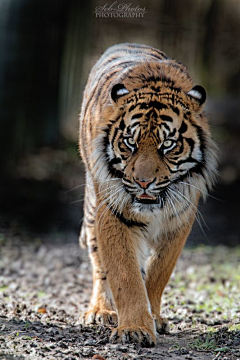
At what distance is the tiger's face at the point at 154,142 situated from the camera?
11.8 feet

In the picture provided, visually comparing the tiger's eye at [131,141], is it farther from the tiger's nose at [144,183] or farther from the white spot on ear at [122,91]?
the white spot on ear at [122,91]

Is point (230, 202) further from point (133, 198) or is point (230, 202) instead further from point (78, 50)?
point (133, 198)

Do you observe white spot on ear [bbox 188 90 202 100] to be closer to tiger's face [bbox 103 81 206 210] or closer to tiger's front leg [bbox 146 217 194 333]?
tiger's face [bbox 103 81 206 210]

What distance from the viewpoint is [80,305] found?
5285 mm

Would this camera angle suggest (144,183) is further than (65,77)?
No

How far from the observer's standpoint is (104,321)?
424 centimetres

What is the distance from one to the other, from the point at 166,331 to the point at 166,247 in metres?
0.57

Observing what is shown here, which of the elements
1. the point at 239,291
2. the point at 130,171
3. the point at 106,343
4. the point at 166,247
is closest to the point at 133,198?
the point at 130,171

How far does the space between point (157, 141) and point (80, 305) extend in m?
2.18

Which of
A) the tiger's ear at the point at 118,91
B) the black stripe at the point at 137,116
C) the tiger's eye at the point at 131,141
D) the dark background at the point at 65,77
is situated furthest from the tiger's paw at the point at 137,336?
the dark background at the point at 65,77

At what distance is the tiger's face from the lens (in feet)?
11.8

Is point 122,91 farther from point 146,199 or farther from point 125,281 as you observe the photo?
point 125,281

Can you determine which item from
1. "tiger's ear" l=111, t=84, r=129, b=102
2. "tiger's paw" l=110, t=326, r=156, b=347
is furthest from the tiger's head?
"tiger's paw" l=110, t=326, r=156, b=347

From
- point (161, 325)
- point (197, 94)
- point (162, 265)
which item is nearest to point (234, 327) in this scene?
point (161, 325)
